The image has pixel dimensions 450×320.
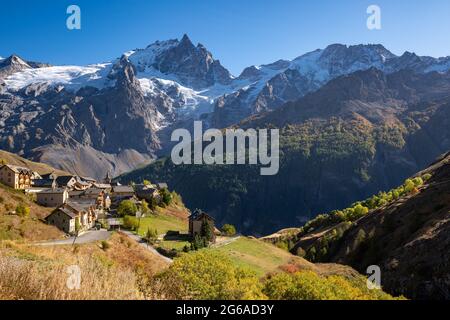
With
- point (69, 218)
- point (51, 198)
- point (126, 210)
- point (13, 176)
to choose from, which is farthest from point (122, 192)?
point (69, 218)

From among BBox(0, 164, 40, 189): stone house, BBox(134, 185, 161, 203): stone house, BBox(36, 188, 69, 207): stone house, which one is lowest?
BBox(134, 185, 161, 203): stone house

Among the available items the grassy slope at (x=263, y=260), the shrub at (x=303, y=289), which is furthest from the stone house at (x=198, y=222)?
the shrub at (x=303, y=289)

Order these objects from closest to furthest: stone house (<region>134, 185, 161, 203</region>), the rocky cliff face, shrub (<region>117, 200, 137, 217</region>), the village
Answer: the rocky cliff face
the village
shrub (<region>117, 200, 137, 217</region>)
stone house (<region>134, 185, 161, 203</region>)

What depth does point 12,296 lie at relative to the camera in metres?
16.9

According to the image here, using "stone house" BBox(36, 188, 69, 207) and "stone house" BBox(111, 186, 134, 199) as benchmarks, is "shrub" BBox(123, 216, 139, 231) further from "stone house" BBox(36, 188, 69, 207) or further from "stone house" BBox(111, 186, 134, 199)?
"stone house" BBox(111, 186, 134, 199)

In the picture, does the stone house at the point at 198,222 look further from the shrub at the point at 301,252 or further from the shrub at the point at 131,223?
the shrub at the point at 301,252

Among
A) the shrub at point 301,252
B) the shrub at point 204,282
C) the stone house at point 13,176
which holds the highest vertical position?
the stone house at point 13,176

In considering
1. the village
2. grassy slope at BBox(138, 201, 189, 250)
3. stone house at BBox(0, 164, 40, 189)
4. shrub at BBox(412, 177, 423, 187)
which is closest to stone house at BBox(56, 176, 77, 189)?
the village

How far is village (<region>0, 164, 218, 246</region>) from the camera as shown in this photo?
72188mm

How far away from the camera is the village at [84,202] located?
72.2 meters

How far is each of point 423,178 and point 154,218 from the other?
80.3 metres

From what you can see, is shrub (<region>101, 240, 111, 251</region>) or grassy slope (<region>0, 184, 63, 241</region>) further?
grassy slope (<region>0, 184, 63, 241</region>)

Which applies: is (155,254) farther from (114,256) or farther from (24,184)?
(24,184)
